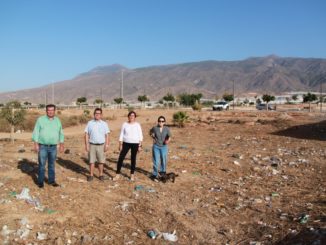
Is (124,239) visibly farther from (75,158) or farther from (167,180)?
(75,158)

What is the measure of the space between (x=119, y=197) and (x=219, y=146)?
8978 mm

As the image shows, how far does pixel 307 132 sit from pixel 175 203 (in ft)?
51.2

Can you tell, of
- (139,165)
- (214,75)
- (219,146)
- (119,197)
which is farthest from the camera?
(214,75)

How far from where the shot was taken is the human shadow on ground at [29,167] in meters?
8.95

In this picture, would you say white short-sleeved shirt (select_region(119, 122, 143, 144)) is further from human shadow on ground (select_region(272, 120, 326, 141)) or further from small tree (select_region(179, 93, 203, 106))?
small tree (select_region(179, 93, 203, 106))

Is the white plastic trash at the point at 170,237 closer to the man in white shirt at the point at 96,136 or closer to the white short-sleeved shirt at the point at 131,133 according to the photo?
the man in white shirt at the point at 96,136

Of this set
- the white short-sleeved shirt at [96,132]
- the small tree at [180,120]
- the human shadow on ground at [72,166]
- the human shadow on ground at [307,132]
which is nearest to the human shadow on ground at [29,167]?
the human shadow on ground at [72,166]

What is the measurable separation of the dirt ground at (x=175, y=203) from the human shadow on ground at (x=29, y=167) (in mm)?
23

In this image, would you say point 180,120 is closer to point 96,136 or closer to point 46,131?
point 96,136

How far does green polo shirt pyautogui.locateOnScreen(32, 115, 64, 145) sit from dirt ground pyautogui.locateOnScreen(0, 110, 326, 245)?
99 centimetres

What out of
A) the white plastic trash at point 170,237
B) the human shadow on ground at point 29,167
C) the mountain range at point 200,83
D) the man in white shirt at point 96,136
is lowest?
the white plastic trash at point 170,237

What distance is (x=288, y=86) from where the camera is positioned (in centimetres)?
14962

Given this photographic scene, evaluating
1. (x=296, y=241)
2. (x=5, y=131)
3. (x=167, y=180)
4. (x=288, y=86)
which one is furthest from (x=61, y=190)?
(x=288, y=86)

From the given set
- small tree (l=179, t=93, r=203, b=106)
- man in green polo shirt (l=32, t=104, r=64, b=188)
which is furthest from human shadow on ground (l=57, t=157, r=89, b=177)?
small tree (l=179, t=93, r=203, b=106)
